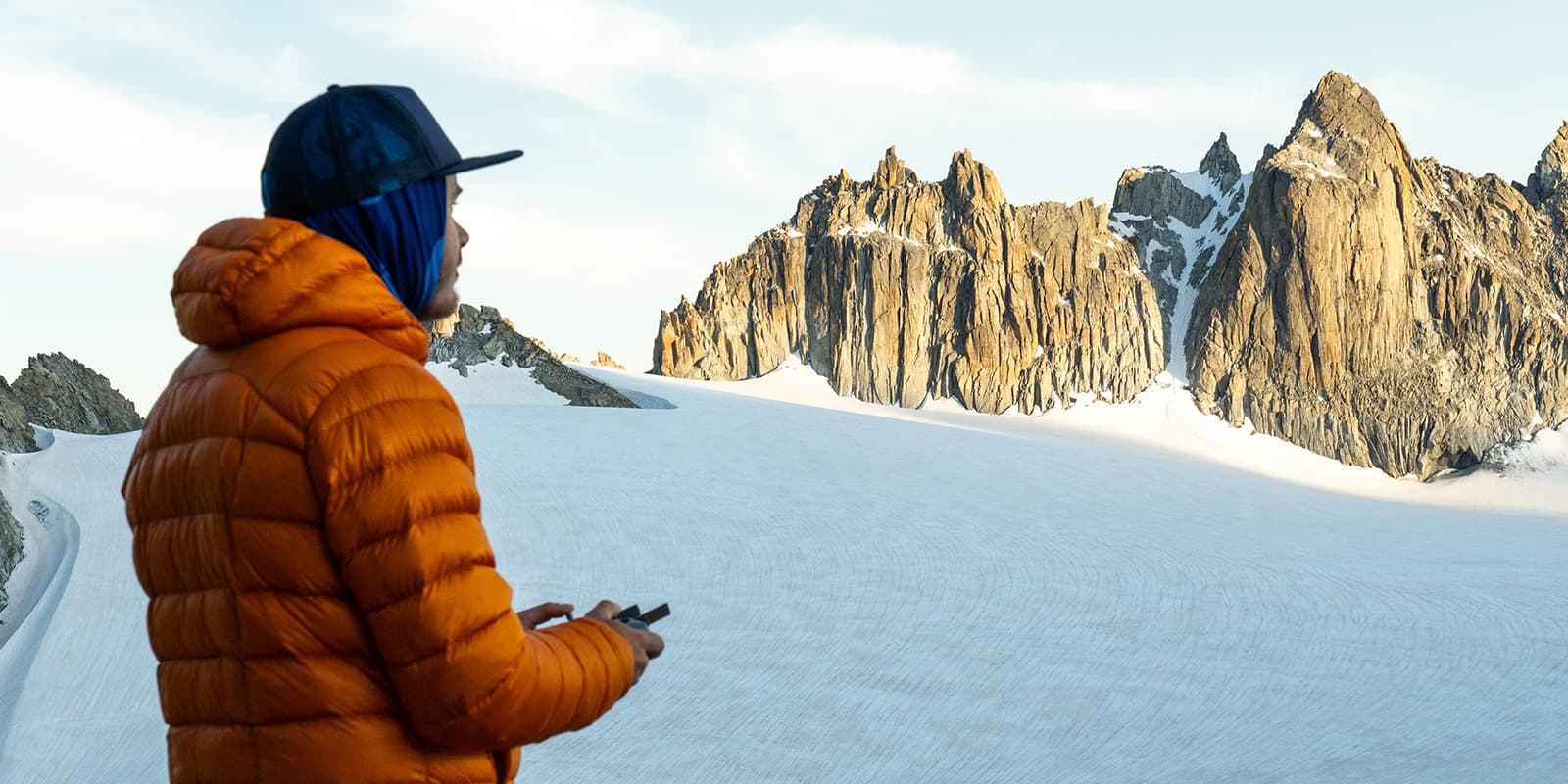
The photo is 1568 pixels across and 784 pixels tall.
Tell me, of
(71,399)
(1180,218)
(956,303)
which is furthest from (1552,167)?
(71,399)

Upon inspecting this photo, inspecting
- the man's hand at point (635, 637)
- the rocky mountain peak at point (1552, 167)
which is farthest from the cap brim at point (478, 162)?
the rocky mountain peak at point (1552, 167)

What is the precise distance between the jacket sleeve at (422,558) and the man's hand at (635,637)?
Result: 0.22 m

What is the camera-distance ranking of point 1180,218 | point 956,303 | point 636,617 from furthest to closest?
1. point 1180,218
2. point 956,303
3. point 636,617

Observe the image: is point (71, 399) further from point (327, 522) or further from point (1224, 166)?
point (1224, 166)

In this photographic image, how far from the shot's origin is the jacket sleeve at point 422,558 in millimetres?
1840

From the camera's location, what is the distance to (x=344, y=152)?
2029mm

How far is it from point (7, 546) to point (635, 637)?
1304cm

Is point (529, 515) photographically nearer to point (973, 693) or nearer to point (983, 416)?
point (973, 693)

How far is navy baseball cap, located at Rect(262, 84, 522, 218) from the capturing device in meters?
2.03

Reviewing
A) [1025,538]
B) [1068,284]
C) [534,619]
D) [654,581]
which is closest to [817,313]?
[1068,284]

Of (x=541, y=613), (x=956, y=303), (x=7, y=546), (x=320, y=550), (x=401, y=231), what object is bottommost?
(x=7, y=546)

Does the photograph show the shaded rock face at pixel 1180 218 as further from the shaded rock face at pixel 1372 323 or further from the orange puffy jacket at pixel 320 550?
the orange puffy jacket at pixel 320 550

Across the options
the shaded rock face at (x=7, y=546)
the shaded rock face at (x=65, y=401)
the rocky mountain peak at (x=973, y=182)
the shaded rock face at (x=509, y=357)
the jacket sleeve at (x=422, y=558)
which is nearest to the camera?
the jacket sleeve at (x=422, y=558)

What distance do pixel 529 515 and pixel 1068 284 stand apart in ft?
211
